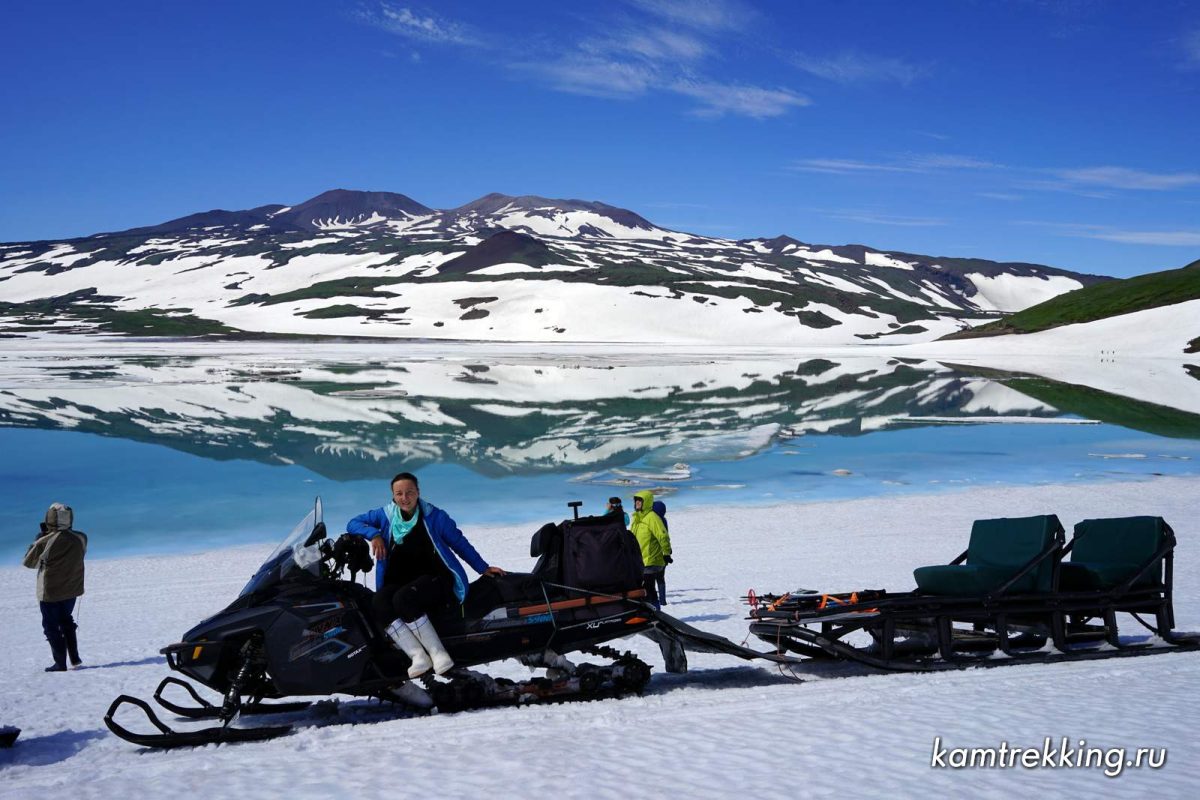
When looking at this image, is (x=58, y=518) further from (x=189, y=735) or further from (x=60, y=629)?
(x=189, y=735)

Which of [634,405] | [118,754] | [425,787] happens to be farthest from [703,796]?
[634,405]

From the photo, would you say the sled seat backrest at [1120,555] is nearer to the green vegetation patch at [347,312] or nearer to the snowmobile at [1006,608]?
the snowmobile at [1006,608]

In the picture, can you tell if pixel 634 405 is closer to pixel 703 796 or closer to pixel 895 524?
pixel 895 524

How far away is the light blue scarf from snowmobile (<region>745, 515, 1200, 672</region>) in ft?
10.5

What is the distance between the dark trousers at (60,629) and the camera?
30.4 feet

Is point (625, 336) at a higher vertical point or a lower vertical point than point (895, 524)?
higher

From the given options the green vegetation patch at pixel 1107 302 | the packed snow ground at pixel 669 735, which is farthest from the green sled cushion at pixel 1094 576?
the green vegetation patch at pixel 1107 302

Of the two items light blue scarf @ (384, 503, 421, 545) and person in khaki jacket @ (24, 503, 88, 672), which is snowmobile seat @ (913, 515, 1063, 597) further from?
person in khaki jacket @ (24, 503, 88, 672)

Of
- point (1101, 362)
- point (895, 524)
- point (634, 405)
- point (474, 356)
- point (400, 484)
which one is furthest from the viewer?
point (474, 356)

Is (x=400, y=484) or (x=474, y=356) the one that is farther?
(x=474, y=356)

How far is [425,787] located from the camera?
582 cm

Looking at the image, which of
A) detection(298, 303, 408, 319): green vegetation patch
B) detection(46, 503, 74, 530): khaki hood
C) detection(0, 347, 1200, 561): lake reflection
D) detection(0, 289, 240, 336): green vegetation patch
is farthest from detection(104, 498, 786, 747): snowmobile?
detection(298, 303, 408, 319): green vegetation patch

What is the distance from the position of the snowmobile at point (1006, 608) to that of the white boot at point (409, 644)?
300 cm

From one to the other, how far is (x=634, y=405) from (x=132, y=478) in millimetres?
21672
